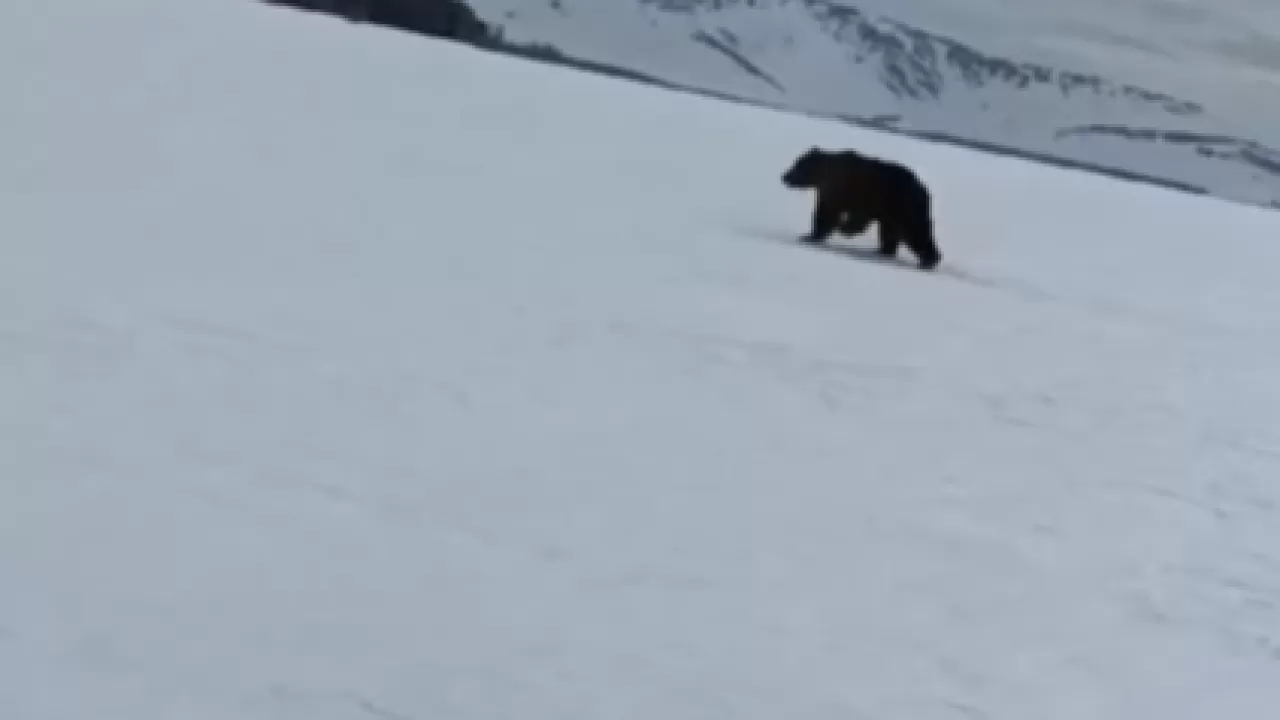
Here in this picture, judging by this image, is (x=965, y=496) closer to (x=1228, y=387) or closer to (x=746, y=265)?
(x=1228, y=387)

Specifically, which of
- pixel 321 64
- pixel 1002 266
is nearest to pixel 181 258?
pixel 1002 266

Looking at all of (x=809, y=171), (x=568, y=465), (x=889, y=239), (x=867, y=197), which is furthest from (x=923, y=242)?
(x=568, y=465)

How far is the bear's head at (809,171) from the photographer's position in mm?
6363

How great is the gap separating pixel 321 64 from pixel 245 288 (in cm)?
731

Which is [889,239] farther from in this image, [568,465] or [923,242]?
[568,465]

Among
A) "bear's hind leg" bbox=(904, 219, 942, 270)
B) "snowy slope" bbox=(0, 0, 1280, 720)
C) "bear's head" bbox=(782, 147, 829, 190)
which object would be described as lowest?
"snowy slope" bbox=(0, 0, 1280, 720)

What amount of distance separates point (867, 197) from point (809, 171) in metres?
0.24

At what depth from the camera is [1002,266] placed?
7.41 meters

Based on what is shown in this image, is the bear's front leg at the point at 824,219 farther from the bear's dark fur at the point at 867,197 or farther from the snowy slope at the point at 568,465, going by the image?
the snowy slope at the point at 568,465

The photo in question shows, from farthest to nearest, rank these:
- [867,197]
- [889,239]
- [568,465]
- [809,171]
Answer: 1. [889,239]
2. [809,171]
3. [867,197]
4. [568,465]

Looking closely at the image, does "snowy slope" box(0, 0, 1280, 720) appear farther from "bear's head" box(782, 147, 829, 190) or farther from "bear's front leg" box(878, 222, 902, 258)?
"bear's head" box(782, 147, 829, 190)

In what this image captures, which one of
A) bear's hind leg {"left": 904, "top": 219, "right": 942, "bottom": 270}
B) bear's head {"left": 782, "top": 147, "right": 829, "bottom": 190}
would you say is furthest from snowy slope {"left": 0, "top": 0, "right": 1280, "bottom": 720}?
bear's head {"left": 782, "top": 147, "right": 829, "bottom": 190}

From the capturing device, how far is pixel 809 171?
6.46 metres

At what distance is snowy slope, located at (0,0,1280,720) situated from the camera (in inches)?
82.0
